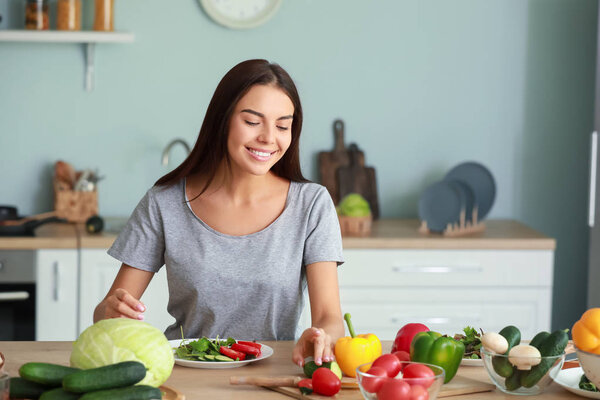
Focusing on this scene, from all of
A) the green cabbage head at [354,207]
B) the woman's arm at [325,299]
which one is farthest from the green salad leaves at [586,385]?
the green cabbage head at [354,207]

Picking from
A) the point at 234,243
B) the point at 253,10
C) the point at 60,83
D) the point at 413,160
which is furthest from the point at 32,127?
the point at 234,243

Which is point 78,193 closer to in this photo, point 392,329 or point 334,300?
point 392,329

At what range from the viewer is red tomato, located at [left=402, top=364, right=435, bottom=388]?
1.30 meters

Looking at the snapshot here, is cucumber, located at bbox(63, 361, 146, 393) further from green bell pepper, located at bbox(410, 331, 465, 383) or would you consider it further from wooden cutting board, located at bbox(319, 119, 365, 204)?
wooden cutting board, located at bbox(319, 119, 365, 204)

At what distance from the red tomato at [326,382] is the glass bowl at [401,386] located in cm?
9

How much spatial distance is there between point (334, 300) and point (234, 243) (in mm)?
279

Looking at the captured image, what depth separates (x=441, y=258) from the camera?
325cm

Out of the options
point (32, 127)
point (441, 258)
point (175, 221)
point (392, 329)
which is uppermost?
point (32, 127)

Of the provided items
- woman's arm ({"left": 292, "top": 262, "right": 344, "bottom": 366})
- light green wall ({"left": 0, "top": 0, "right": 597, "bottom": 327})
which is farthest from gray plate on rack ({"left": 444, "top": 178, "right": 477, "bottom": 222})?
woman's arm ({"left": 292, "top": 262, "right": 344, "bottom": 366})

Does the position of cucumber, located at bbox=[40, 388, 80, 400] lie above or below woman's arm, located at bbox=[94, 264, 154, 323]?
below

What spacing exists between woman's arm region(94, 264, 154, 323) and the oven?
1190 millimetres

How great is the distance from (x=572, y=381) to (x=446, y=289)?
1748 mm

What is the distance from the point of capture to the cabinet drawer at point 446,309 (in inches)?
128

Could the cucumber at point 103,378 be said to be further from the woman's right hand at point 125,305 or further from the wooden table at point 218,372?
the woman's right hand at point 125,305
